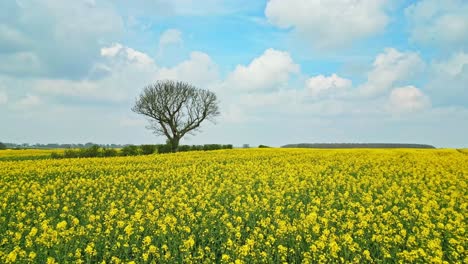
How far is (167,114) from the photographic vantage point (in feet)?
196

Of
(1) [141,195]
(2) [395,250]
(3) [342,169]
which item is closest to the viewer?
(2) [395,250]

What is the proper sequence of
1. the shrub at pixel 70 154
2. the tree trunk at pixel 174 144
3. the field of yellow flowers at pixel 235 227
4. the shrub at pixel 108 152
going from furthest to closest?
the tree trunk at pixel 174 144 → the shrub at pixel 108 152 → the shrub at pixel 70 154 → the field of yellow flowers at pixel 235 227

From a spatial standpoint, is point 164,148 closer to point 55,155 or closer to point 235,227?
point 55,155

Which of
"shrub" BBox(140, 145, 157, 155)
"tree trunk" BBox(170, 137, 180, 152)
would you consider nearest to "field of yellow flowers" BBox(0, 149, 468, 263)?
"shrub" BBox(140, 145, 157, 155)

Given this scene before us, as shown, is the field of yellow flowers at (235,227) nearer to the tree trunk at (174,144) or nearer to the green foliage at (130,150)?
the green foliage at (130,150)

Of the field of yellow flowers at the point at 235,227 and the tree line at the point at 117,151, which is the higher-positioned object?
the tree line at the point at 117,151

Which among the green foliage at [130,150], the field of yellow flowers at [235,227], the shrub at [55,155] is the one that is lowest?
the field of yellow flowers at [235,227]

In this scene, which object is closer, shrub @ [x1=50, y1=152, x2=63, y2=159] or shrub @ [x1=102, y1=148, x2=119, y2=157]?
shrub @ [x1=50, y1=152, x2=63, y2=159]

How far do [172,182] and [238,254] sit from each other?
10.9m

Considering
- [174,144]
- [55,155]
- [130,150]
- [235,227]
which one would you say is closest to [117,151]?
[130,150]

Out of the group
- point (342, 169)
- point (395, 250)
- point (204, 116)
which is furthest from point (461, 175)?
point (204, 116)

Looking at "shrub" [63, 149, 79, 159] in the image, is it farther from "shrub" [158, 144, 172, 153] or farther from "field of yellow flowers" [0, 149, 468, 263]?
"field of yellow flowers" [0, 149, 468, 263]

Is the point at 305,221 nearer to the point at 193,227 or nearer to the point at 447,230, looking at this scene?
the point at 193,227

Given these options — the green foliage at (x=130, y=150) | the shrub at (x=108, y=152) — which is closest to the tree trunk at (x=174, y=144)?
the green foliage at (x=130, y=150)
